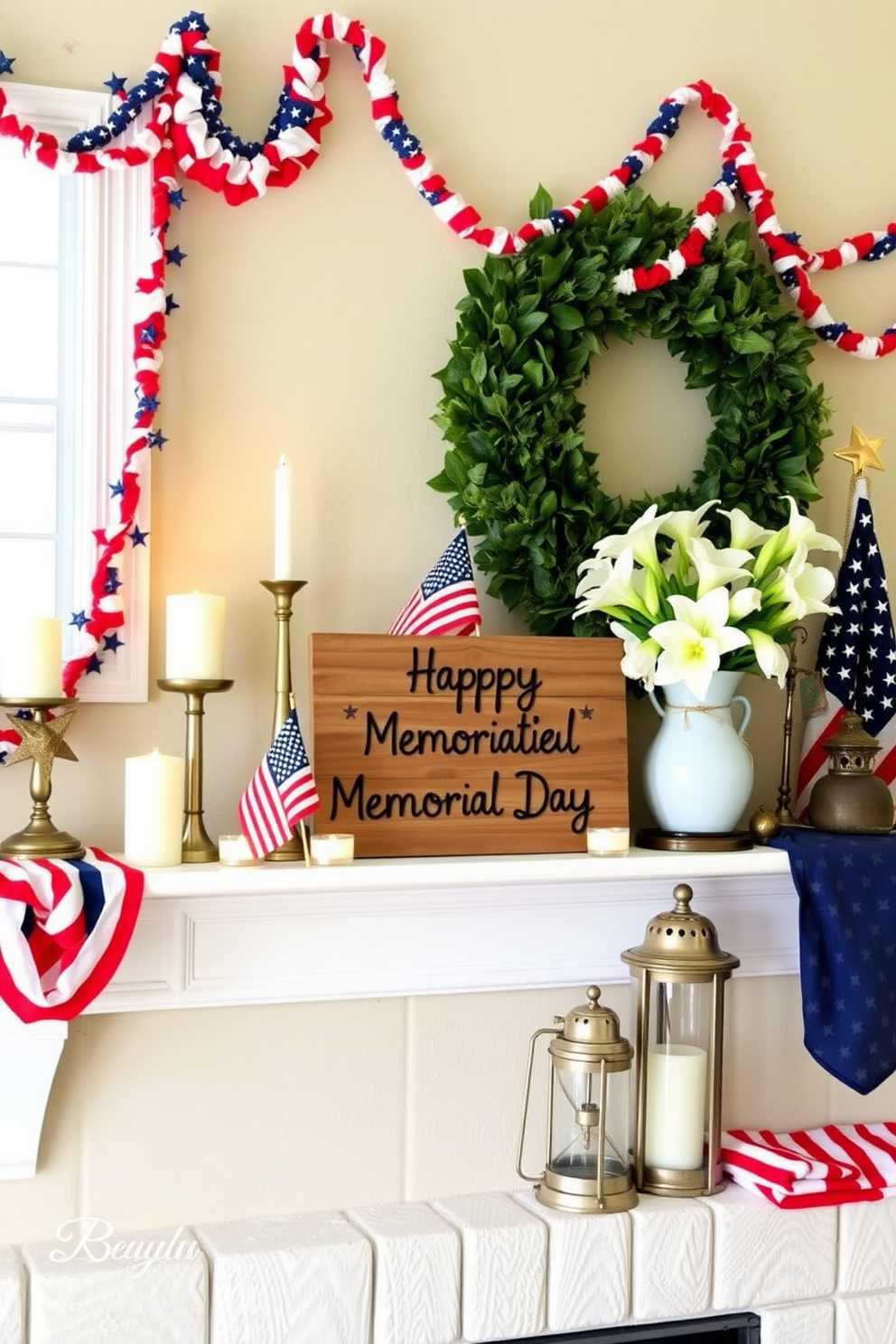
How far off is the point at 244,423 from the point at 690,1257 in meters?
1.02

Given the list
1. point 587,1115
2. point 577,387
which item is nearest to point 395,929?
point 587,1115

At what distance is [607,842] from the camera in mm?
1444

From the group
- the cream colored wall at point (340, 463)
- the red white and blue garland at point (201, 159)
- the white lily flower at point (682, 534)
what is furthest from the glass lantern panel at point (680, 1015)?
the red white and blue garland at point (201, 159)

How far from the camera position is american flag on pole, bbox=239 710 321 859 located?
1318mm

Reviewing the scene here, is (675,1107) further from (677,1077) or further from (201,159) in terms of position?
(201,159)

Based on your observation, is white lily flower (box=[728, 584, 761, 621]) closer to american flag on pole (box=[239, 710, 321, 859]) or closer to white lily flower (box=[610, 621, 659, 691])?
white lily flower (box=[610, 621, 659, 691])

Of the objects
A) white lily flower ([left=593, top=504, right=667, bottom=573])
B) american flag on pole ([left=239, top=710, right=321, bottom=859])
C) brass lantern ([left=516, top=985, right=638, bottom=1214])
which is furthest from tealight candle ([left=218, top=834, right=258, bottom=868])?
white lily flower ([left=593, top=504, right=667, bottom=573])

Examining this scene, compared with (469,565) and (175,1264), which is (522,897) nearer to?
(469,565)

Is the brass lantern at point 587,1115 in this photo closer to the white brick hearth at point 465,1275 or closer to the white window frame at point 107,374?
the white brick hearth at point 465,1275

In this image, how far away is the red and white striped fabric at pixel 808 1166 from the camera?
1513 mm

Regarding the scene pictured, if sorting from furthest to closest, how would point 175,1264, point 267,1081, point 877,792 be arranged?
point 877,792, point 267,1081, point 175,1264

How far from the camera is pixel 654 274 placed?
156cm

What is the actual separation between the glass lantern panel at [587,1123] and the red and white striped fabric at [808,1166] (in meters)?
0.13

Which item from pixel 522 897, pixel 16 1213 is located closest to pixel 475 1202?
pixel 522 897
